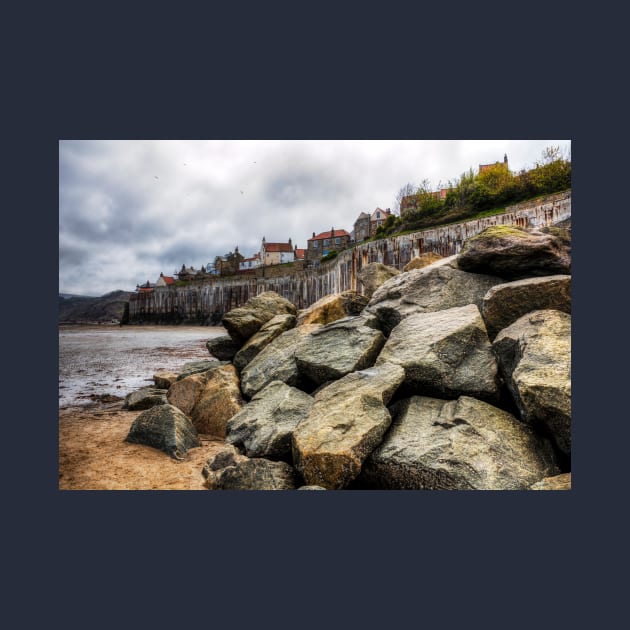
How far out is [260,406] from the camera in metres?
4.34

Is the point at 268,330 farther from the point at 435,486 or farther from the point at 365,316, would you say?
the point at 435,486

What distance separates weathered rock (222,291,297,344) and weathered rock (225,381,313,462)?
2776 mm

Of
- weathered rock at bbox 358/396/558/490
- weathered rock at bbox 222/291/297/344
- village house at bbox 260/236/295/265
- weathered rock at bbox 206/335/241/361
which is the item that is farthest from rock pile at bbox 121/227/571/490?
village house at bbox 260/236/295/265

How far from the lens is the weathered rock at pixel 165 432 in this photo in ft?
13.7

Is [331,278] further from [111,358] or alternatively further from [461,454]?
[461,454]

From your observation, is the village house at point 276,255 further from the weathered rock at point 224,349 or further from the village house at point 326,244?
the weathered rock at point 224,349

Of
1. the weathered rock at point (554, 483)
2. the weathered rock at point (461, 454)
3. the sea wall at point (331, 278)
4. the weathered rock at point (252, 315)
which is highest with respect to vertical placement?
the sea wall at point (331, 278)

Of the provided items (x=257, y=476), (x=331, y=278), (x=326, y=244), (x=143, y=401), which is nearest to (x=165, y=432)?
(x=257, y=476)

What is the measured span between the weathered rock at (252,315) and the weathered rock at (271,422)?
2.78 metres

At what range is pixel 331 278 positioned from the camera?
18953 mm

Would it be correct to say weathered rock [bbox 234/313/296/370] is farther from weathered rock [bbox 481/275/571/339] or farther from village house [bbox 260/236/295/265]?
village house [bbox 260/236/295/265]

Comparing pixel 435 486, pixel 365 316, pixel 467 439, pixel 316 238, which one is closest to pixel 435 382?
pixel 467 439

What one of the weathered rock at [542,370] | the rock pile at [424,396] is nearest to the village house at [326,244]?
the rock pile at [424,396]

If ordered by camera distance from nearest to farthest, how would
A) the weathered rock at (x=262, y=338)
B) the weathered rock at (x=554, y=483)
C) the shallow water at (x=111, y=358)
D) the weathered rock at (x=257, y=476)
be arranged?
1. the weathered rock at (x=554, y=483)
2. the weathered rock at (x=257, y=476)
3. the shallow water at (x=111, y=358)
4. the weathered rock at (x=262, y=338)
